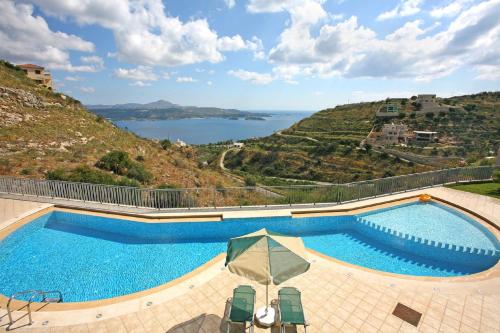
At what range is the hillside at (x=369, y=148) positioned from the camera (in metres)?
53.4

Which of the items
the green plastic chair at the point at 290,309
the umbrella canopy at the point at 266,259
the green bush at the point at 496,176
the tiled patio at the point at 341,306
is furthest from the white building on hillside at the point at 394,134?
the umbrella canopy at the point at 266,259

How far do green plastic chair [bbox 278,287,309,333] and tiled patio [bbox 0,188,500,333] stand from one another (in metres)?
0.63

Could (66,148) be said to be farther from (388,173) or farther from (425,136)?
(425,136)

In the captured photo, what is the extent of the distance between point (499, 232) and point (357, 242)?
4619mm

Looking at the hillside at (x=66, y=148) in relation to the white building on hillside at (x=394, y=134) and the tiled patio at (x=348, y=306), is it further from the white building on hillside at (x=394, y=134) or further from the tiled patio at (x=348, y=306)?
the white building on hillside at (x=394, y=134)

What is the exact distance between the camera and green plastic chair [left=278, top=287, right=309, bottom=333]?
4454 mm

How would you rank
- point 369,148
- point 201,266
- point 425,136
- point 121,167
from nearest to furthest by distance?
point 201,266
point 121,167
point 369,148
point 425,136

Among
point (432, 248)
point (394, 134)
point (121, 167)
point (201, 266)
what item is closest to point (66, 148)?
point (121, 167)

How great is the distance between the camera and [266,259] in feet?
14.2

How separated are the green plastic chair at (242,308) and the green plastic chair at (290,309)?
52 cm

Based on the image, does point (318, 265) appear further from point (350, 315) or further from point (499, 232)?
point (499, 232)

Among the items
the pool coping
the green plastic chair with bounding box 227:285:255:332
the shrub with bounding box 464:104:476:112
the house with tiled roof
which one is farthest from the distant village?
the house with tiled roof

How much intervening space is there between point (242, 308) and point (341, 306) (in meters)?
2.30

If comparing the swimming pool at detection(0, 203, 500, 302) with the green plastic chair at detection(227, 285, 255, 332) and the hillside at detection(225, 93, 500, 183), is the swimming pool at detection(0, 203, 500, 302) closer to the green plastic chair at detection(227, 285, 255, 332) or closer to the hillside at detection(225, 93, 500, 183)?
the green plastic chair at detection(227, 285, 255, 332)
